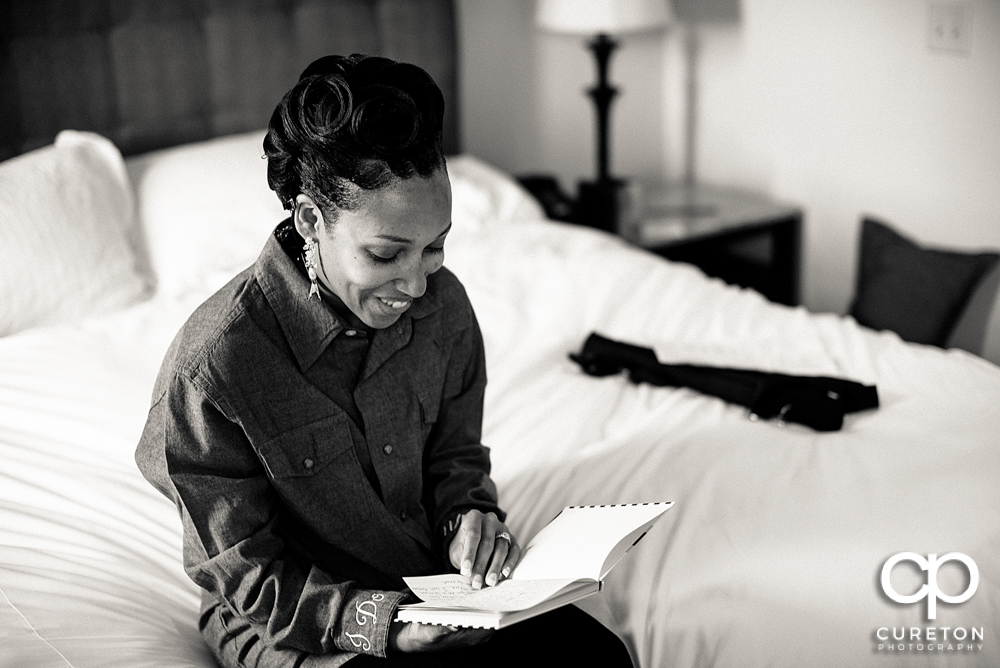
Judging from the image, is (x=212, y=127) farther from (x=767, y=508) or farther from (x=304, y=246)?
(x=767, y=508)

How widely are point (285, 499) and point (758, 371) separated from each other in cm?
99

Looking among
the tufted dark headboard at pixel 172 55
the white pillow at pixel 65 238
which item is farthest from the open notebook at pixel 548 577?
the tufted dark headboard at pixel 172 55

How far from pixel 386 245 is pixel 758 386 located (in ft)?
2.99

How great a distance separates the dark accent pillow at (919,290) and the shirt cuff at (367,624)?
5.77 ft

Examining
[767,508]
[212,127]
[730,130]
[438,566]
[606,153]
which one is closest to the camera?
[438,566]

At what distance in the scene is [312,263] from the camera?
119cm

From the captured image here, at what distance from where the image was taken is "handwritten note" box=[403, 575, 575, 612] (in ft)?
3.38

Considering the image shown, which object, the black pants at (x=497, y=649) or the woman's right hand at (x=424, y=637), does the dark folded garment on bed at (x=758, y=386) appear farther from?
the woman's right hand at (x=424, y=637)

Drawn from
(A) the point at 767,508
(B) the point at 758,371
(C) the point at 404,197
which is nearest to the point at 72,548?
(C) the point at 404,197

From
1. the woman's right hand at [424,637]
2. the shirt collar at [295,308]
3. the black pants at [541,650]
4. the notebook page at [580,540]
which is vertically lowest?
the black pants at [541,650]

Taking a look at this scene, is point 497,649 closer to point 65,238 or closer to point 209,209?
point 65,238

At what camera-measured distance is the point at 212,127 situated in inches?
105

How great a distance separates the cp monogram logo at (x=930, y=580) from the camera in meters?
1.30

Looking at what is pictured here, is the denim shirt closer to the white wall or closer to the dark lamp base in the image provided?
the dark lamp base
